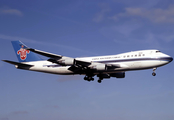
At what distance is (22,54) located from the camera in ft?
188

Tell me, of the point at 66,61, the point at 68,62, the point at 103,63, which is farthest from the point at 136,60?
the point at 66,61

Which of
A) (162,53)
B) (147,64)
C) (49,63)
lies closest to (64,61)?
(49,63)

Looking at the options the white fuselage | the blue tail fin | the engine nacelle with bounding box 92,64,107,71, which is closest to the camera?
the white fuselage

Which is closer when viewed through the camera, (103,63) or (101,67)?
(101,67)

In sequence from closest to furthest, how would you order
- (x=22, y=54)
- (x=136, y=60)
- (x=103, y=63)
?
(x=136, y=60) → (x=103, y=63) → (x=22, y=54)

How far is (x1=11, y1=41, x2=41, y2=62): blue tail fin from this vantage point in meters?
Result: 56.5

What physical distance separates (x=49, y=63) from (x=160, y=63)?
22.7 metres

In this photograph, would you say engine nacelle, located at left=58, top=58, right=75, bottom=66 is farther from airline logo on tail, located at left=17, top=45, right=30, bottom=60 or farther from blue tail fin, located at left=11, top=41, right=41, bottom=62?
airline logo on tail, located at left=17, top=45, right=30, bottom=60

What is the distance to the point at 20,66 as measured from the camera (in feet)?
180

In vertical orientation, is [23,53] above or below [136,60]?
above

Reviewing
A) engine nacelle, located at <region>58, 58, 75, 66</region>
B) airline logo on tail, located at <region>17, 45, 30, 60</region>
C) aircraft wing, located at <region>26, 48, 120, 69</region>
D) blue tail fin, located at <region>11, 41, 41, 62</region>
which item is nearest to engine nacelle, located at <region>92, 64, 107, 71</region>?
aircraft wing, located at <region>26, 48, 120, 69</region>

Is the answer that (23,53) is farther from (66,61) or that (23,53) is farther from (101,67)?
(101,67)

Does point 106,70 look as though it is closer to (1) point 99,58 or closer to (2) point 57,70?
(1) point 99,58

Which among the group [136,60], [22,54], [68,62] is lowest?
[68,62]
